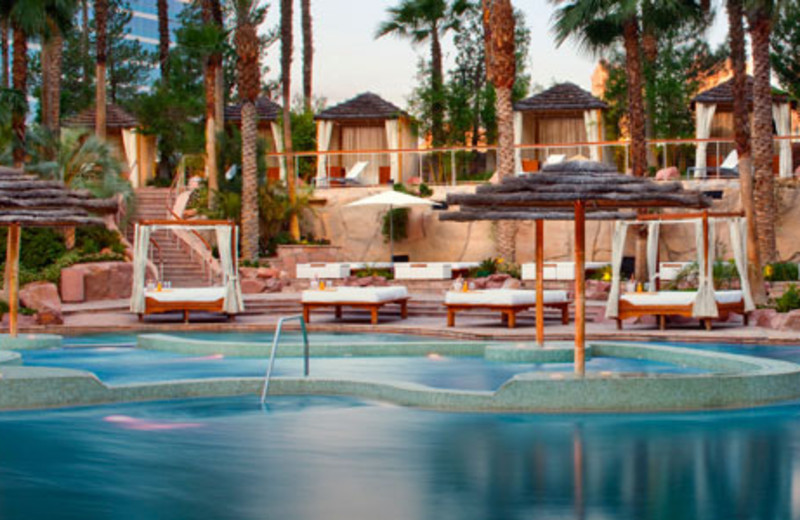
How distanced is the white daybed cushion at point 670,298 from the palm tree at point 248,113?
12.6m

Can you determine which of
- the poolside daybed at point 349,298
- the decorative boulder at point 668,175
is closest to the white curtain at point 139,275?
the poolside daybed at point 349,298

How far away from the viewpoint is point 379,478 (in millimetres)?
7824

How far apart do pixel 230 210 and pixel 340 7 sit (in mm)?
14022

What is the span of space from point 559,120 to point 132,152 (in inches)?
514

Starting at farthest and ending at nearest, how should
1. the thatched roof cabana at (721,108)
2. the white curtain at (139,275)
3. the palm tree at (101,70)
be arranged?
the palm tree at (101,70)
the thatched roof cabana at (721,108)
the white curtain at (139,275)

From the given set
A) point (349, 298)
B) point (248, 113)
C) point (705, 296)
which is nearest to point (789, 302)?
point (705, 296)

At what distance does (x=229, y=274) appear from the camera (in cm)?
1950

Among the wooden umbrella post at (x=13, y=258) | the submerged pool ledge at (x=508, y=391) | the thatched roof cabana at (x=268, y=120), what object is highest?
the thatched roof cabana at (x=268, y=120)

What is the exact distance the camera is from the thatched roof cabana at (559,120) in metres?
32.4

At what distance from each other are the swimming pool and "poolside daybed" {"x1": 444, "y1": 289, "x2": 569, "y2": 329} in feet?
22.6

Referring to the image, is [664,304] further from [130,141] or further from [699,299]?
[130,141]

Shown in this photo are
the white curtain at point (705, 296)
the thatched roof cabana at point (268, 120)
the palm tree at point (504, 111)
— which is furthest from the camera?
the thatched roof cabana at point (268, 120)

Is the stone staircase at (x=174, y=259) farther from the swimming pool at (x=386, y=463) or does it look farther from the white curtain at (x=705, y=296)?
the swimming pool at (x=386, y=463)

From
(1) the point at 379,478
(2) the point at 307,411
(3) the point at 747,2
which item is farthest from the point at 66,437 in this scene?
(3) the point at 747,2
